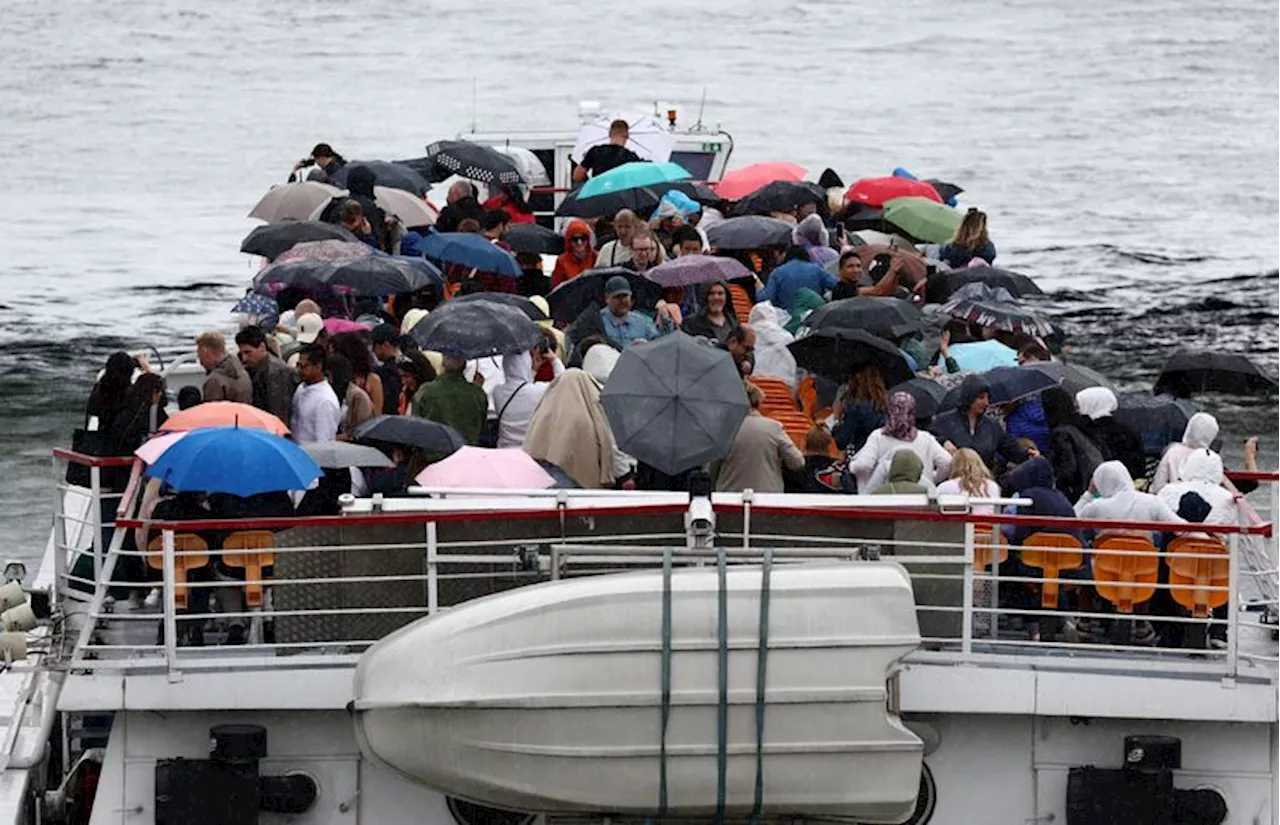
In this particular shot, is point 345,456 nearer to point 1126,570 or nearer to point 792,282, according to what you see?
point 1126,570

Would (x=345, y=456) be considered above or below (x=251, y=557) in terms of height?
above

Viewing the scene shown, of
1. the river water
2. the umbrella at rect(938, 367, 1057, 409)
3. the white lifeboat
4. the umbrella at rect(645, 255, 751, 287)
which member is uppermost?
the umbrella at rect(645, 255, 751, 287)

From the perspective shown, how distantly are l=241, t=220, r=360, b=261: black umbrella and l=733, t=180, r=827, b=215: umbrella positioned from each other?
3705 millimetres

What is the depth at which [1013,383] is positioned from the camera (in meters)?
15.1

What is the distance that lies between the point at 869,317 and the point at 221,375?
3.95 m

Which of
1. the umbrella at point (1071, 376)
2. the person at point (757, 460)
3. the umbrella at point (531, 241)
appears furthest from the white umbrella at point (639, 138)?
the person at point (757, 460)

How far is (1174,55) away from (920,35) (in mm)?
6114

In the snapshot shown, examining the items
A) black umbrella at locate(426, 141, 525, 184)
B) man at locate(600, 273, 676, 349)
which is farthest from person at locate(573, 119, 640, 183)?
man at locate(600, 273, 676, 349)

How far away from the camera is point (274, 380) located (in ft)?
51.7

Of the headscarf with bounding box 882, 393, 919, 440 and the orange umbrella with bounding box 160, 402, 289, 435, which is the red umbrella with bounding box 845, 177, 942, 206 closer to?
the headscarf with bounding box 882, 393, 919, 440

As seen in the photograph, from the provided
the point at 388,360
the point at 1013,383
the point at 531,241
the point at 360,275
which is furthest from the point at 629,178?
the point at 1013,383

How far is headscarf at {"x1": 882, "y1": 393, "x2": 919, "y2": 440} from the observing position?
14.0 m

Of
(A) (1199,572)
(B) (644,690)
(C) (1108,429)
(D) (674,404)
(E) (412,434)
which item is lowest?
(B) (644,690)

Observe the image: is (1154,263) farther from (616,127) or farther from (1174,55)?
(616,127)
